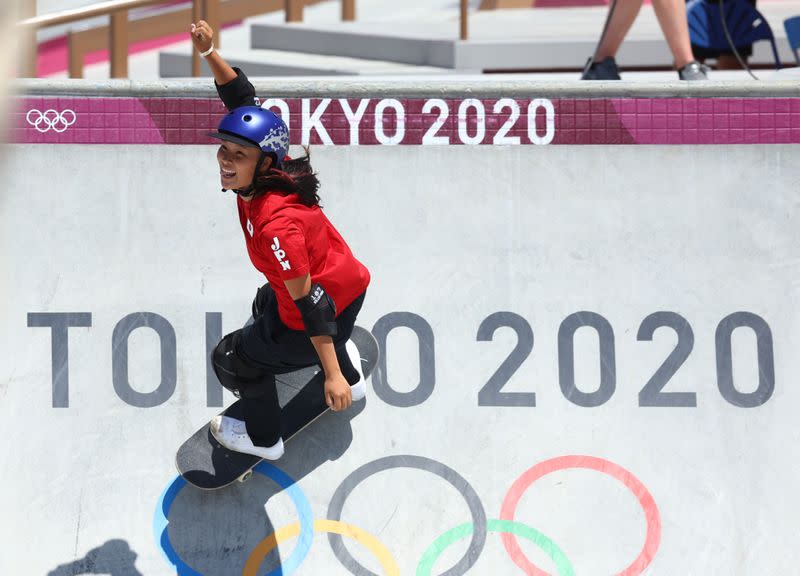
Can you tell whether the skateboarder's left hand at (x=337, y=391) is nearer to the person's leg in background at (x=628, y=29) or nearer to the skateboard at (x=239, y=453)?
the skateboard at (x=239, y=453)

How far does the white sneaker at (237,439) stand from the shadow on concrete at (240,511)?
185 millimetres

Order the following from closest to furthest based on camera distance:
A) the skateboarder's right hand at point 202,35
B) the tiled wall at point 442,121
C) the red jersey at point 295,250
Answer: the red jersey at point 295,250
the skateboarder's right hand at point 202,35
the tiled wall at point 442,121

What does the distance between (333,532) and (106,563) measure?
972 millimetres

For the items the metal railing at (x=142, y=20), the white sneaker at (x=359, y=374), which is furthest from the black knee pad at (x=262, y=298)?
the metal railing at (x=142, y=20)

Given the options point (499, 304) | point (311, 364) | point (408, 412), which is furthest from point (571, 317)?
point (311, 364)

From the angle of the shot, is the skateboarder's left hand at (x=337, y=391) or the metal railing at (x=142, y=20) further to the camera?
the metal railing at (x=142, y=20)

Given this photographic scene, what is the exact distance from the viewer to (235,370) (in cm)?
496

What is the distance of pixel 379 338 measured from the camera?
5301 mm

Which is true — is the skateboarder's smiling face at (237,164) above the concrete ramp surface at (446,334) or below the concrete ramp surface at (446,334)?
above

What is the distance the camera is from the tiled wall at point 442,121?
17.3ft

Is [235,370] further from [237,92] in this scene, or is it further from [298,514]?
[237,92]

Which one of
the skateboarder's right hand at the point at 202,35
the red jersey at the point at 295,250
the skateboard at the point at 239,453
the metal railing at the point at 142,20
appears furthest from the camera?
the metal railing at the point at 142,20

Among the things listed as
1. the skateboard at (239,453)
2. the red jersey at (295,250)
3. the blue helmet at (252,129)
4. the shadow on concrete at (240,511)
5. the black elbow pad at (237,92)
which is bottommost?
the shadow on concrete at (240,511)

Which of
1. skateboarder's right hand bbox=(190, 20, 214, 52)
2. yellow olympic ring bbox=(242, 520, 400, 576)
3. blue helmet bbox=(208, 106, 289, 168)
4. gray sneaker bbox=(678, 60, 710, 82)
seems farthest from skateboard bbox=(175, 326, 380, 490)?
gray sneaker bbox=(678, 60, 710, 82)
